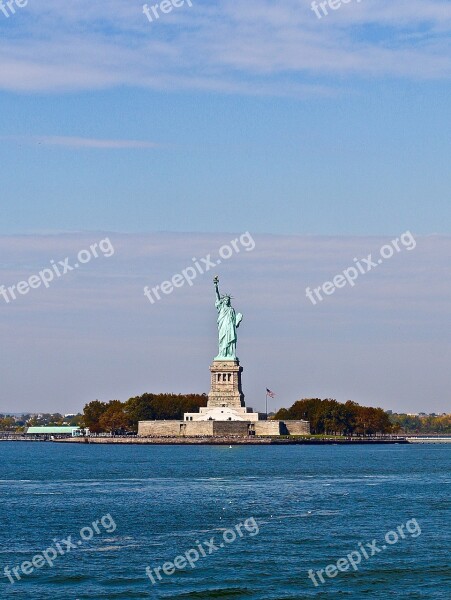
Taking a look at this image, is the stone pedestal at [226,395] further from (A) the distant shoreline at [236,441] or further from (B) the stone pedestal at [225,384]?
(A) the distant shoreline at [236,441]

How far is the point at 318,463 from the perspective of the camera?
82938 millimetres

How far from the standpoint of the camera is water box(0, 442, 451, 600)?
32.8 m

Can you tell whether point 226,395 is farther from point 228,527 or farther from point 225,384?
point 228,527

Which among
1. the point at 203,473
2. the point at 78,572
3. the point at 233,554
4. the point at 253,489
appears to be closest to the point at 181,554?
the point at 233,554

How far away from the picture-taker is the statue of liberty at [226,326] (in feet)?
394

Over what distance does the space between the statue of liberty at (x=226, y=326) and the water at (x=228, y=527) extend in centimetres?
4453

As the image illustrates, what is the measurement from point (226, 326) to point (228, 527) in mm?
77439

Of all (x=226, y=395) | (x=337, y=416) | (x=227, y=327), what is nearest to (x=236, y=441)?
(x=226, y=395)

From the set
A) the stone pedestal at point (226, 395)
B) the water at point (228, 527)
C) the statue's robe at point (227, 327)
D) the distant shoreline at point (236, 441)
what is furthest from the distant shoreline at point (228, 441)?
the water at point (228, 527)

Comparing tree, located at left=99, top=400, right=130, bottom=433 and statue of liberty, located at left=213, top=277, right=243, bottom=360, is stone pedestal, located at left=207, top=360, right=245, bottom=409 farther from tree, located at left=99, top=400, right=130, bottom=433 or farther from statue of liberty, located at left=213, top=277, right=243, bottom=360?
tree, located at left=99, top=400, right=130, bottom=433

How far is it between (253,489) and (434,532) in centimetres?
1707

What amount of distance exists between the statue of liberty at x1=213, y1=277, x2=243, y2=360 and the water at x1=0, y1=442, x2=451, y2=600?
146 ft

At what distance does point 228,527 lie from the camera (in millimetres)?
43156

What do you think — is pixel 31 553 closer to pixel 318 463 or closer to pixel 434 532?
pixel 434 532
